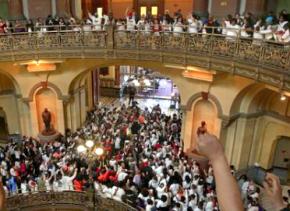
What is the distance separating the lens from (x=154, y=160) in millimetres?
11984

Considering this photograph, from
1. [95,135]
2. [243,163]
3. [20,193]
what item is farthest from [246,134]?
[20,193]

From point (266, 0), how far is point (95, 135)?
29.0ft

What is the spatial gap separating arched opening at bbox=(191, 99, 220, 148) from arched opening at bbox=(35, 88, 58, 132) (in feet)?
22.1

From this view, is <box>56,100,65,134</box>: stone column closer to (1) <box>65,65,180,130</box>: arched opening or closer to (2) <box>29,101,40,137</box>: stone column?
(1) <box>65,65,180,130</box>: arched opening

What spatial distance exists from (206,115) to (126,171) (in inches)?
183

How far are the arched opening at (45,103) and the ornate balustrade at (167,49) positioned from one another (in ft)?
10.1

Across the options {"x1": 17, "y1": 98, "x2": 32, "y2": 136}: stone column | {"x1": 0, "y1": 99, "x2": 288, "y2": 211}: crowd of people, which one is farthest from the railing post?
{"x1": 17, "y1": 98, "x2": 32, "y2": 136}: stone column

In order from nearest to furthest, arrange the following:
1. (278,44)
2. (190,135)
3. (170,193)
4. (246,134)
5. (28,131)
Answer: (278,44) < (170,193) < (246,134) < (190,135) < (28,131)

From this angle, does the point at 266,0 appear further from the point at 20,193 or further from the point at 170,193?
the point at 20,193

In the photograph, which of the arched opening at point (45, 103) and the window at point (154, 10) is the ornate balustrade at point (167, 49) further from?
the window at point (154, 10)

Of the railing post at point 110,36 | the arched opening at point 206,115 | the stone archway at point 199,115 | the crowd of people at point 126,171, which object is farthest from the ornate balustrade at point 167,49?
the crowd of people at point 126,171

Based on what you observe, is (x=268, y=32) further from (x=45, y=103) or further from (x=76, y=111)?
(x=45, y=103)

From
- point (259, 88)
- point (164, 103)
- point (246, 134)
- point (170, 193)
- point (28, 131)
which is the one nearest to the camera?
point (170, 193)

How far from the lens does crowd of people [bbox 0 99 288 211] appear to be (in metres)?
9.77
